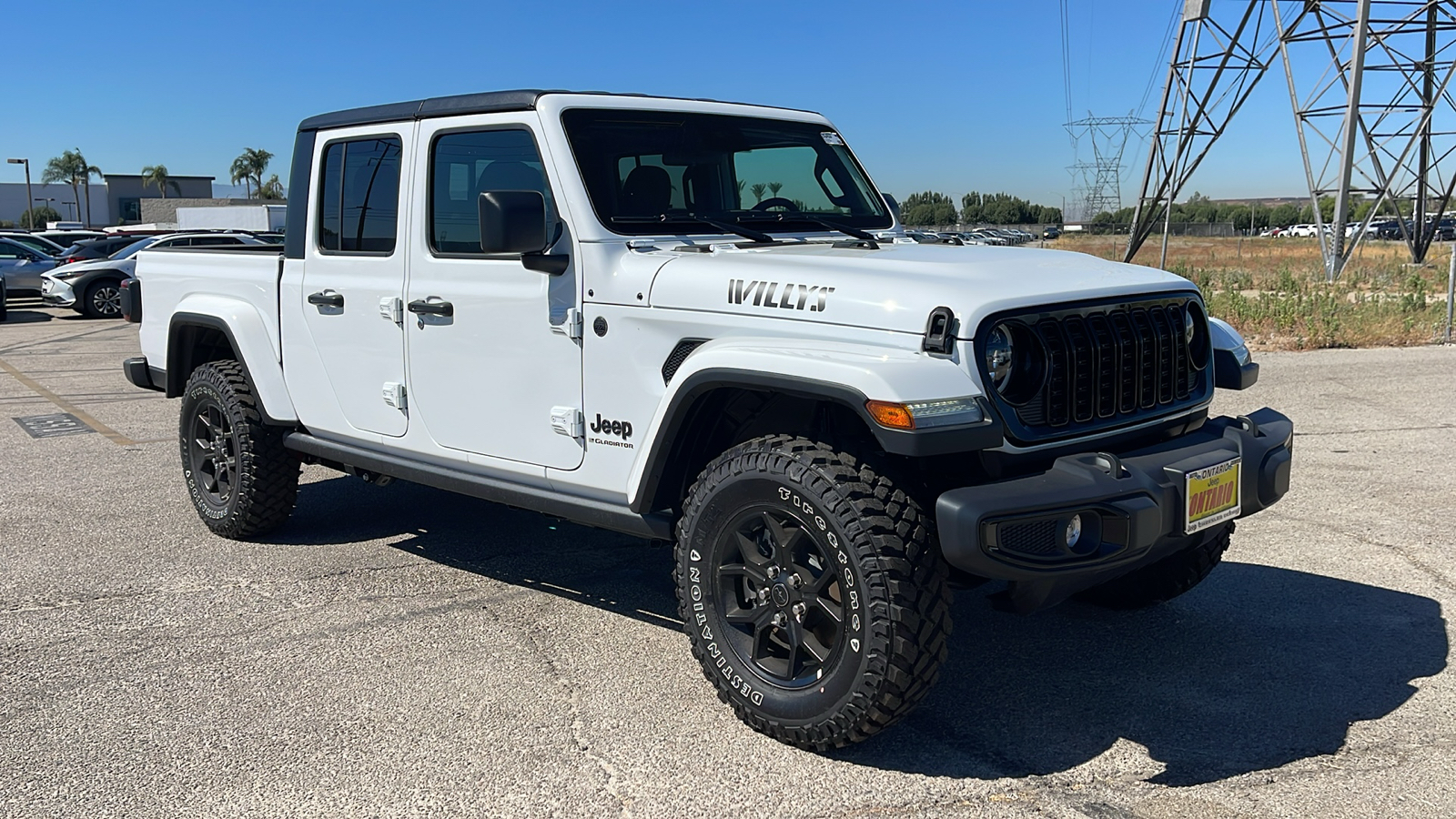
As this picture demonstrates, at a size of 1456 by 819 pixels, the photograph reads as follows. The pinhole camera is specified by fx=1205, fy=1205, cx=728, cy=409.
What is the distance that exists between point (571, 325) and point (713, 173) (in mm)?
1028

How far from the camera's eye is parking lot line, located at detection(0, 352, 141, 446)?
9094 mm

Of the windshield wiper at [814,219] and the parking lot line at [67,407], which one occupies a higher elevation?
the windshield wiper at [814,219]

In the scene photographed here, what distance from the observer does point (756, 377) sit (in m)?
3.53

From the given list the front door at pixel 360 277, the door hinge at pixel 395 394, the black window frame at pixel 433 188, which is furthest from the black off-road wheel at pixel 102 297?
the black window frame at pixel 433 188

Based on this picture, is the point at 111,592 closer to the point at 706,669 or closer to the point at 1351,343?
the point at 706,669

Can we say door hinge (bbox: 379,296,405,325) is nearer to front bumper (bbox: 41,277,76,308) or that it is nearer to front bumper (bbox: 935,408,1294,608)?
front bumper (bbox: 935,408,1294,608)

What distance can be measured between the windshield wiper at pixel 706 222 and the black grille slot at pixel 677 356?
0.63 metres

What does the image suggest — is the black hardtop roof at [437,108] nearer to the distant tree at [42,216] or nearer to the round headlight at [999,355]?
the round headlight at [999,355]

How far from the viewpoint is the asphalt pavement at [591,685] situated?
11.1ft

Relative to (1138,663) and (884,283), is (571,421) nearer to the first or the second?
(884,283)

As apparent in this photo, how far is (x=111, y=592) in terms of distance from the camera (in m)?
5.23

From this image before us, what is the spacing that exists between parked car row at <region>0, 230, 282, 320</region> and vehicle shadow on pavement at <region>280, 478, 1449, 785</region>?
16.0 meters

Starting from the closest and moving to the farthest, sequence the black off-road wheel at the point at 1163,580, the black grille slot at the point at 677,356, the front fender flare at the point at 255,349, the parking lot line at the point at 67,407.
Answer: the black grille slot at the point at 677,356 → the black off-road wheel at the point at 1163,580 → the front fender flare at the point at 255,349 → the parking lot line at the point at 67,407

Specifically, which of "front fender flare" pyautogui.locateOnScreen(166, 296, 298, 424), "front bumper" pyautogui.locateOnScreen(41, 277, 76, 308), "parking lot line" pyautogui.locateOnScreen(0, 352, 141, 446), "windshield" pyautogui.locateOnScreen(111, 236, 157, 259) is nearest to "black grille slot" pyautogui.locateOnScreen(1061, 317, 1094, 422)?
"front fender flare" pyautogui.locateOnScreen(166, 296, 298, 424)
